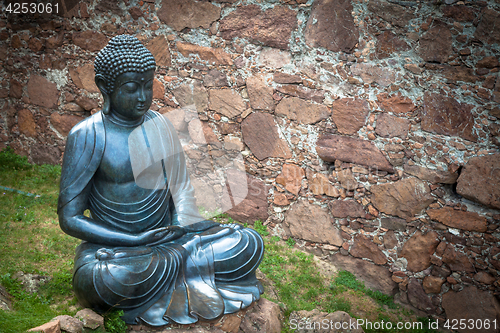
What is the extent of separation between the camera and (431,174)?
3967mm

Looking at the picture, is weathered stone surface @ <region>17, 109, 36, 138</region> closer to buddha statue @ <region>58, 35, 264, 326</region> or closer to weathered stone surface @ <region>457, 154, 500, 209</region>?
buddha statue @ <region>58, 35, 264, 326</region>

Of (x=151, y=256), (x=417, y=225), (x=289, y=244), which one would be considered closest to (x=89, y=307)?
(x=151, y=256)

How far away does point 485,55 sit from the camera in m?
3.64

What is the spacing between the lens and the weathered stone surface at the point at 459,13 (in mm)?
3646

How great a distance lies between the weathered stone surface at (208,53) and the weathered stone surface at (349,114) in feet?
4.28

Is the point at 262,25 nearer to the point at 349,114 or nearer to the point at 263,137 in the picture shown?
the point at 263,137

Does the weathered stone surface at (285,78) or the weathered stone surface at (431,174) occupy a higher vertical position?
the weathered stone surface at (285,78)

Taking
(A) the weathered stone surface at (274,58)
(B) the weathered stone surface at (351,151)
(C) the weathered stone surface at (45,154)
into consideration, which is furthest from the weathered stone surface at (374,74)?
(C) the weathered stone surface at (45,154)

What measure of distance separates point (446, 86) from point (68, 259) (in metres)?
3.81

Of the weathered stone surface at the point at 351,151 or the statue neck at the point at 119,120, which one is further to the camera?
the weathered stone surface at the point at 351,151

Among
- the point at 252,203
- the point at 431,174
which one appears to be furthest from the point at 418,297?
the point at 252,203

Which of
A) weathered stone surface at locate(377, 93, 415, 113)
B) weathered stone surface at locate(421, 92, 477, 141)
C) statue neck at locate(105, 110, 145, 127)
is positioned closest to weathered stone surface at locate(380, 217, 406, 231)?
weathered stone surface at locate(421, 92, 477, 141)

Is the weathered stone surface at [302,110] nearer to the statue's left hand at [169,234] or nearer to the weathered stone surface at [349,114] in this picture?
the weathered stone surface at [349,114]

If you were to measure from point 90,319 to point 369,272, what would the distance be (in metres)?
2.81
